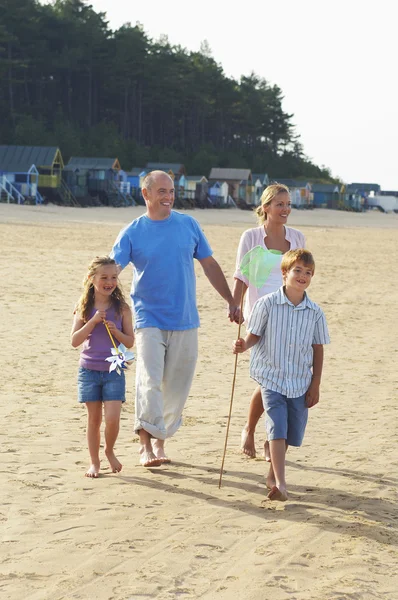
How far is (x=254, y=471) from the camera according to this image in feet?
18.6

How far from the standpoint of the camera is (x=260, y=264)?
224 inches

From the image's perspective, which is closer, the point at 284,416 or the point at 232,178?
the point at 284,416

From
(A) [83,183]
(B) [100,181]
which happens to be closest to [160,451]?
(A) [83,183]

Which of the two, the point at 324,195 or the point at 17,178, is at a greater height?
the point at 17,178

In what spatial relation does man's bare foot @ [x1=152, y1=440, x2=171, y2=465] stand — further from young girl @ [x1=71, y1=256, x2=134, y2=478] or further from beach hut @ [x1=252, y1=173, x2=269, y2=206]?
beach hut @ [x1=252, y1=173, x2=269, y2=206]

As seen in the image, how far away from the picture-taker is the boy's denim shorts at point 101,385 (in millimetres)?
5312

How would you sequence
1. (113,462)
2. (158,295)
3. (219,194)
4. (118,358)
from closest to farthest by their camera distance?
(118,358)
(113,462)
(158,295)
(219,194)

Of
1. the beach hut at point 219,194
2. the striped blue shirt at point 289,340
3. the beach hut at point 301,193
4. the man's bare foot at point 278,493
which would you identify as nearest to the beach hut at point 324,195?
the beach hut at point 301,193

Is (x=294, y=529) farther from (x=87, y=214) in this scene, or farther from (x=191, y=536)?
(x=87, y=214)

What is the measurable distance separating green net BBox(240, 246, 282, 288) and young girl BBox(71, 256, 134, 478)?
0.82m

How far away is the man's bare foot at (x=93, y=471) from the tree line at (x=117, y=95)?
68364 mm

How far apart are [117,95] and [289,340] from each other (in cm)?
8653

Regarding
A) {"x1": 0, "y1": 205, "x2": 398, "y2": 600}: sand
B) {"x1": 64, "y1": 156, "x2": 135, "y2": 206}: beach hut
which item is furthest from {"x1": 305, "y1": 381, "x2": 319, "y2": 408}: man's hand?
{"x1": 64, "y1": 156, "x2": 135, "y2": 206}: beach hut

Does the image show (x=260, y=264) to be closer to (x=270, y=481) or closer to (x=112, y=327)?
(x=112, y=327)
